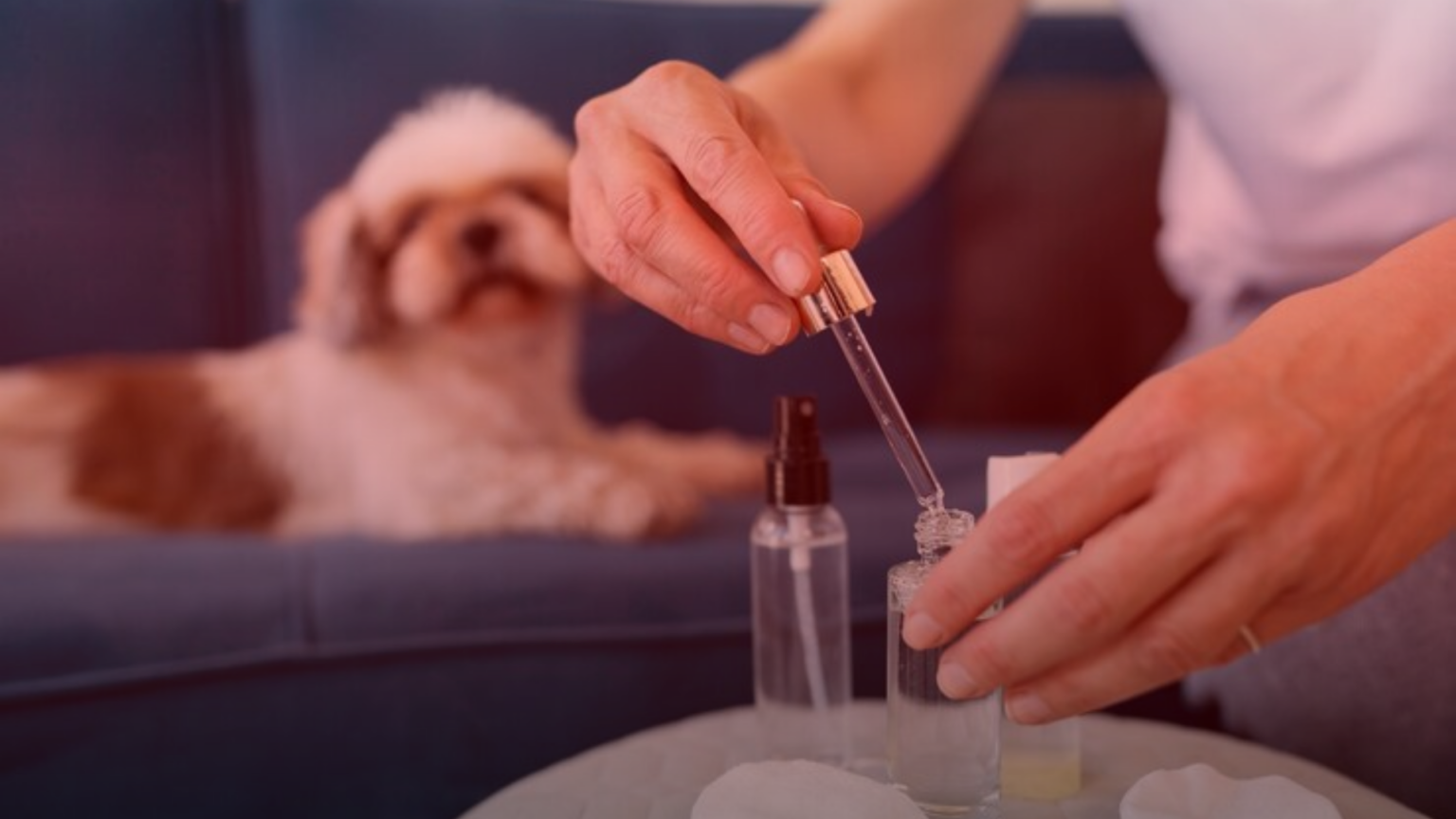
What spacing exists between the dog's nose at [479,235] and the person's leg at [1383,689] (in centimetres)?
90

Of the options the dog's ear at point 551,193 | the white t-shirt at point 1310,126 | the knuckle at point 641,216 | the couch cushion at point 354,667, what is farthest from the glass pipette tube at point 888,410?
the dog's ear at point 551,193

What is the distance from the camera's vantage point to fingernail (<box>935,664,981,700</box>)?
0.55m

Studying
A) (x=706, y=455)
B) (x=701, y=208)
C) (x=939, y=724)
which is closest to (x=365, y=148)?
(x=706, y=455)

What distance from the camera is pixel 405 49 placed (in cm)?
158

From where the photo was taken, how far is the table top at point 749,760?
2.19 feet

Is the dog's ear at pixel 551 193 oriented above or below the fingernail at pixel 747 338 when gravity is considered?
above

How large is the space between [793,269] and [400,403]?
1.07 m

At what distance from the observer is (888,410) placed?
69 cm

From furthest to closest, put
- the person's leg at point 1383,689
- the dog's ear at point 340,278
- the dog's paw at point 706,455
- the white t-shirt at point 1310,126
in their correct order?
the dog's paw at point 706,455, the dog's ear at point 340,278, the white t-shirt at point 1310,126, the person's leg at point 1383,689

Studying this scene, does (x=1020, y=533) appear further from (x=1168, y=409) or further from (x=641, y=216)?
(x=641, y=216)

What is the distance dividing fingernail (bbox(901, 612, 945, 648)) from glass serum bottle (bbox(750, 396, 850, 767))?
18 centimetres

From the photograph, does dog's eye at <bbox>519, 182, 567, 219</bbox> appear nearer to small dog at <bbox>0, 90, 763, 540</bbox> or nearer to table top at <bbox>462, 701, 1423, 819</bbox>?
small dog at <bbox>0, 90, 763, 540</bbox>

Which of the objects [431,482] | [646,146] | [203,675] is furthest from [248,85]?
[646,146]

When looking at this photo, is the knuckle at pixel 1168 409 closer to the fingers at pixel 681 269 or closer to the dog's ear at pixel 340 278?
the fingers at pixel 681 269
